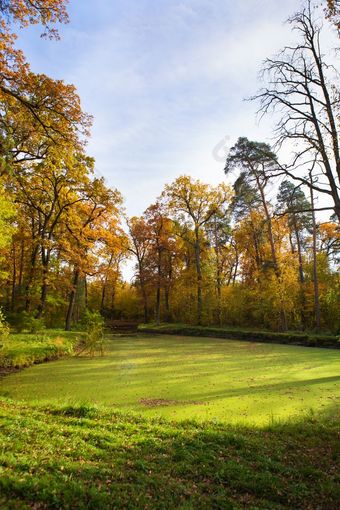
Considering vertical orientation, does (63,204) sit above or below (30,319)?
above

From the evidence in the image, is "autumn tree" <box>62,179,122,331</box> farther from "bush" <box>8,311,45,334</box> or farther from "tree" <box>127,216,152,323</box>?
"tree" <box>127,216,152,323</box>

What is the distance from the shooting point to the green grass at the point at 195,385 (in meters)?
5.90

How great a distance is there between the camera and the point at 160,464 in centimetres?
351

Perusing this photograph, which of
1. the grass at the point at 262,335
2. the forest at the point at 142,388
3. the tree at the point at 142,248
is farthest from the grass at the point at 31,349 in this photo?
the tree at the point at 142,248

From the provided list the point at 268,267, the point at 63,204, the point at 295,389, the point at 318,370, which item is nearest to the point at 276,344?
the point at 268,267

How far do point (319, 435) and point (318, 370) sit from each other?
5.39 m

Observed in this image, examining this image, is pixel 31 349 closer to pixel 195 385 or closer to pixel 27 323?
pixel 27 323

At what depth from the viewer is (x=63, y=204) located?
17922mm

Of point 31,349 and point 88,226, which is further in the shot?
point 88,226

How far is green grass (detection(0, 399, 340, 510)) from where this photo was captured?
271cm

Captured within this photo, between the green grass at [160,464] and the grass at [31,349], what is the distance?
16.8 ft

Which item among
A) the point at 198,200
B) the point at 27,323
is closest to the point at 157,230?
the point at 198,200

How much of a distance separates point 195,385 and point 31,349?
6.22 m

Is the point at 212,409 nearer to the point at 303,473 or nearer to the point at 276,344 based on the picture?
the point at 303,473
